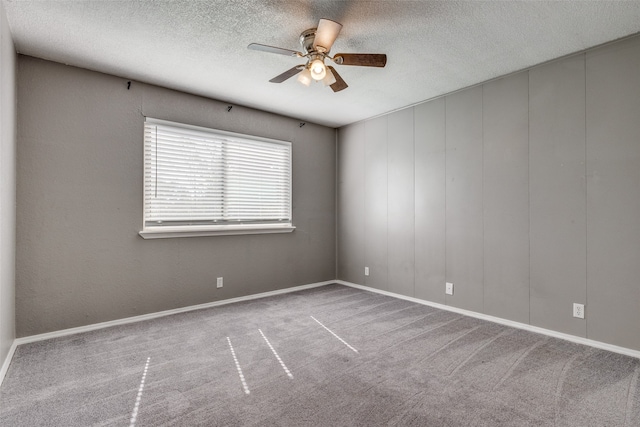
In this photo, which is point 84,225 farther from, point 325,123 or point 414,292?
point 414,292

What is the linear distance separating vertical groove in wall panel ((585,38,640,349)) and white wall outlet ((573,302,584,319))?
0.04 metres

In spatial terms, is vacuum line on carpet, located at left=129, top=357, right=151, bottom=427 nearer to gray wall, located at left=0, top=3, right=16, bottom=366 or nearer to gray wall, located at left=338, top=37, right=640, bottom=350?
gray wall, located at left=0, top=3, right=16, bottom=366

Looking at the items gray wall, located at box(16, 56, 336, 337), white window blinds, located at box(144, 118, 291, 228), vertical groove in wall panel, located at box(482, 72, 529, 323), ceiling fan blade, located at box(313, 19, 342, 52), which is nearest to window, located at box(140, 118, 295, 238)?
white window blinds, located at box(144, 118, 291, 228)

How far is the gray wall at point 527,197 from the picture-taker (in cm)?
262

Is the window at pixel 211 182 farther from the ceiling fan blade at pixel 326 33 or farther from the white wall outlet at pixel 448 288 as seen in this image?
the white wall outlet at pixel 448 288

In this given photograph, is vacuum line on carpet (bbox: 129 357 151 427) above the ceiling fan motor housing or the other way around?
the other way around

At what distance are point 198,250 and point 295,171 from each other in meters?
1.82

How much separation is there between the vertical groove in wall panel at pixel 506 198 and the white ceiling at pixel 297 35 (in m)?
0.29

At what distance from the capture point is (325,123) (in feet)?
16.6

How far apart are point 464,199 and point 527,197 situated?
641 millimetres

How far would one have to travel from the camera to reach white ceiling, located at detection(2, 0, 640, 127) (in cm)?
223

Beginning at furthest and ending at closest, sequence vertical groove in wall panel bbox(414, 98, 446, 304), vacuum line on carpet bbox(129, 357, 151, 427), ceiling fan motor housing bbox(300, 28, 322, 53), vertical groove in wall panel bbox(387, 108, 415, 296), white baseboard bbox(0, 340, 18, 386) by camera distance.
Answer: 1. vertical groove in wall panel bbox(387, 108, 415, 296)
2. vertical groove in wall panel bbox(414, 98, 446, 304)
3. ceiling fan motor housing bbox(300, 28, 322, 53)
4. white baseboard bbox(0, 340, 18, 386)
5. vacuum line on carpet bbox(129, 357, 151, 427)

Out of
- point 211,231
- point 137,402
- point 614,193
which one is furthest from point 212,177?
point 614,193

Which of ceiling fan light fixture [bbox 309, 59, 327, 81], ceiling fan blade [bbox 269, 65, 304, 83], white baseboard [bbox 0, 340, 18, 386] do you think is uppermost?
Answer: ceiling fan blade [bbox 269, 65, 304, 83]
